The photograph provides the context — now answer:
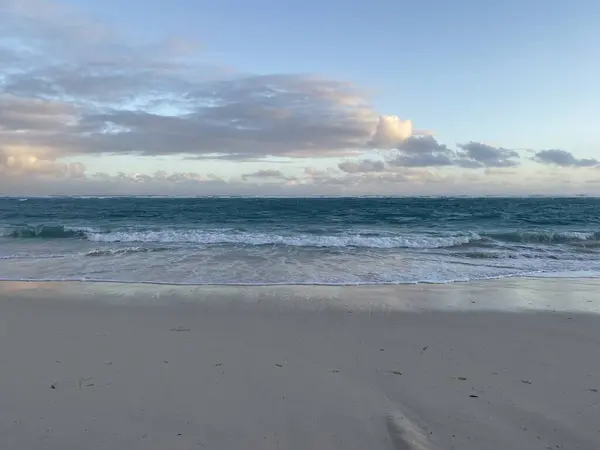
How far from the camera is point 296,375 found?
441 cm

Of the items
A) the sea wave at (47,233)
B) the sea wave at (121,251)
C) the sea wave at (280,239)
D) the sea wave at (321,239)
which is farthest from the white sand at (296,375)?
the sea wave at (47,233)

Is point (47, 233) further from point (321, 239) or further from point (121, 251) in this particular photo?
point (321, 239)

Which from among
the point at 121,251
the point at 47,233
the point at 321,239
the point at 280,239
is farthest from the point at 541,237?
the point at 47,233

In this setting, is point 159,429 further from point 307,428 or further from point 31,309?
point 31,309

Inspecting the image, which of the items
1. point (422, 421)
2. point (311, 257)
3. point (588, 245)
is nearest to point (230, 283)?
point (311, 257)

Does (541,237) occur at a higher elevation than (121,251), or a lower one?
higher

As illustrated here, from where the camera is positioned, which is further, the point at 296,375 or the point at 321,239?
the point at 321,239

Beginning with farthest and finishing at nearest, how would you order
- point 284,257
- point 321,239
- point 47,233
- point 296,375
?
point 47,233
point 321,239
point 284,257
point 296,375

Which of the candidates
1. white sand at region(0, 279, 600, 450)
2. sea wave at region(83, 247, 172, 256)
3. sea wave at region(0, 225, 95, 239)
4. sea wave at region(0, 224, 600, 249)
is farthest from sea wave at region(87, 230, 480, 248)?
white sand at region(0, 279, 600, 450)

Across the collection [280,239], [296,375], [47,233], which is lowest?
[296,375]

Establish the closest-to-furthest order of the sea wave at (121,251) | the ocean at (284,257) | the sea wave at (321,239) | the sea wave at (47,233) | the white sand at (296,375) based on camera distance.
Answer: the white sand at (296,375)
the ocean at (284,257)
the sea wave at (121,251)
the sea wave at (321,239)
the sea wave at (47,233)

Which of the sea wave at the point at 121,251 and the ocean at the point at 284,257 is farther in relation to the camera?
the sea wave at the point at 121,251

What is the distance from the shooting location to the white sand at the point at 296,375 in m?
3.31

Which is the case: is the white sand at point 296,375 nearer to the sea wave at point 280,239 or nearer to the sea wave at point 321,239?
the sea wave at point 280,239
